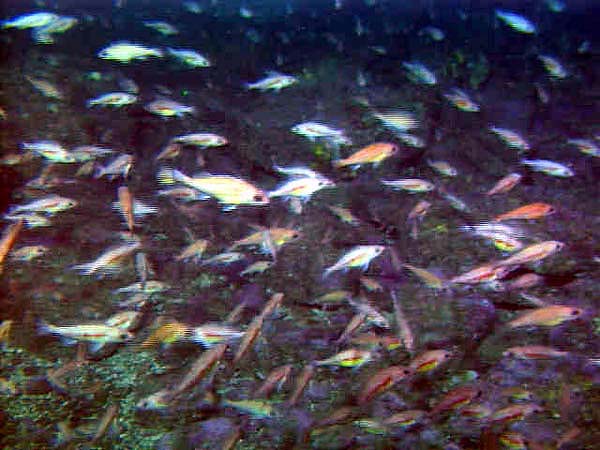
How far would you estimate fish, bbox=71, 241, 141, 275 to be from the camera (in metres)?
4.21

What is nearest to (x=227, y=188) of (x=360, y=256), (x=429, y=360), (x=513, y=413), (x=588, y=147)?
(x=360, y=256)

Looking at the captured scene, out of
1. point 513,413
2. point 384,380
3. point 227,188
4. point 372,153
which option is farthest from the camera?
point 372,153

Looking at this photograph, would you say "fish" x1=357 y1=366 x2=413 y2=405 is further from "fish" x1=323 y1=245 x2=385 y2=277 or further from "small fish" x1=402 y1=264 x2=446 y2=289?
"small fish" x1=402 y1=264 x2=446 y2=289

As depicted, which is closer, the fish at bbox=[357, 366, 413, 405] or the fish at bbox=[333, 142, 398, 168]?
the fish at bbox=[357, 366, 413, 405]

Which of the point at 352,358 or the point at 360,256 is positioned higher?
the point at 360,256

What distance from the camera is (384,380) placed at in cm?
336

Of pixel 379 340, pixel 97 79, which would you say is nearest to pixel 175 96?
pixel 97 79

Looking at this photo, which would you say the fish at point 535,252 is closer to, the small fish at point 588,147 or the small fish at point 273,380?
the small fish at point 273,380

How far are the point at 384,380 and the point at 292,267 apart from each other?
2.06m

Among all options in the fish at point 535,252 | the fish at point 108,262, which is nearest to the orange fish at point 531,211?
the fish at point 535,252

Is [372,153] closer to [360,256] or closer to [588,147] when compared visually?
[360,256]

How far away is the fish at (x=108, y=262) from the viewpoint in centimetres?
421

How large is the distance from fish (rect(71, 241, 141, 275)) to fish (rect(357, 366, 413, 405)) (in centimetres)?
267

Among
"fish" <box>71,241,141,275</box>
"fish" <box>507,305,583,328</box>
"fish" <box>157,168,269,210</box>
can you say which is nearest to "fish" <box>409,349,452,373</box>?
"fish" <box>507,305,583,328</box>
